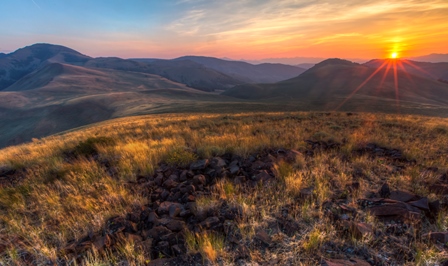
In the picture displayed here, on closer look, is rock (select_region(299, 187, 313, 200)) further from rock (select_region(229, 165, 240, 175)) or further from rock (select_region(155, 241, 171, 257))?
rock (select_region(155, 241, 171, 257))

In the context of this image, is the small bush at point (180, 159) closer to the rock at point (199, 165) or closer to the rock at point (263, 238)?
the rock at point (199, 165)

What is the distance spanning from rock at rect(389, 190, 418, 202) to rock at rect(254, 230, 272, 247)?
246 centimetres

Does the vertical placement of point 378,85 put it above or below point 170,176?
above

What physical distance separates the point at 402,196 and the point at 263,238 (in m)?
2.65

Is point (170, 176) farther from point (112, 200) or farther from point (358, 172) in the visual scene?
point (358, 172)

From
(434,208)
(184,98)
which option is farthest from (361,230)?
(184,98)

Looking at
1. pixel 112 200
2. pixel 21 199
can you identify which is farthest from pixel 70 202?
pixel 21 199

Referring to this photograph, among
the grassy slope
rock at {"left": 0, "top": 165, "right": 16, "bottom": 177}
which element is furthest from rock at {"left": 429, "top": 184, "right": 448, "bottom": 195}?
rock at {"left": 0, "top": 165, "right": 16, "bottom": 177}

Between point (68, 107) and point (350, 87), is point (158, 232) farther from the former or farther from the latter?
point (350, 87)

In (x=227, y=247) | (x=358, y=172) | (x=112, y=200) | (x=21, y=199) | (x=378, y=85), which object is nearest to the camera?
(x=227, y=247)

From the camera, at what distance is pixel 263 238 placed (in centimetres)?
281

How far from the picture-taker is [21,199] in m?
4.38

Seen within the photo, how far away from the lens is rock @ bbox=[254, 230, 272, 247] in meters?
2.75

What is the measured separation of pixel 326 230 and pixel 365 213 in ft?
2.73
